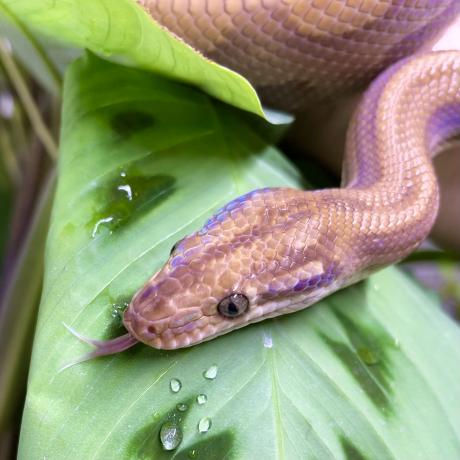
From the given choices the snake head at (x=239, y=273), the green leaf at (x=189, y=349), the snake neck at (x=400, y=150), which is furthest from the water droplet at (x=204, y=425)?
the snake neck at (x=400, y=150)

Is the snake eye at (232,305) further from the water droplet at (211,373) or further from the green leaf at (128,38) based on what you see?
the green leaf at (128,38)

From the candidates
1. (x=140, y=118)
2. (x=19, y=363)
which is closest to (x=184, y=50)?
(x=140, y=118)

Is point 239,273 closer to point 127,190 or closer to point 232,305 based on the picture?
point 232,305

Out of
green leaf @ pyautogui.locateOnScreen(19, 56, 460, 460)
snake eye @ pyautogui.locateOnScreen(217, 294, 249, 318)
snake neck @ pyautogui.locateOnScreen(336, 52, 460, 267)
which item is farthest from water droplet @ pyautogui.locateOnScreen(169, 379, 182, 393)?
snake neck @ pyautogui.locateOnScreen(336, 52, 460, 267)

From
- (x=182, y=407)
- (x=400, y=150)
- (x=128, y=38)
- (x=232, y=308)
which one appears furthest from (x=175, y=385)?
(x=400, y=150)

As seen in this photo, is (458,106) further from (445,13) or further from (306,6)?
(306,6)
